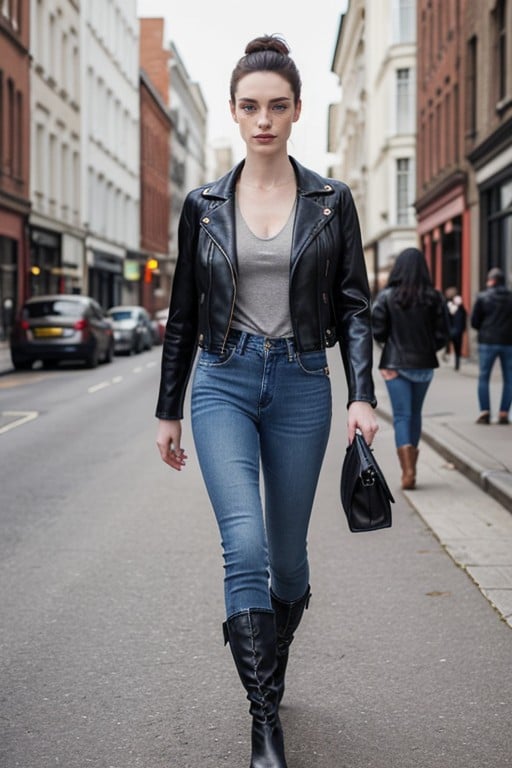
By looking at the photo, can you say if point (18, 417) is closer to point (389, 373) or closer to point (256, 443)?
point (389, 373)

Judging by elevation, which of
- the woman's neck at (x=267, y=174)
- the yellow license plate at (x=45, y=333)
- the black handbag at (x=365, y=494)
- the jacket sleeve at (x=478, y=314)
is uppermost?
the woman's neck at (x=267, y=174)

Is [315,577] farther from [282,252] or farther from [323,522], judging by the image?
[282,252]

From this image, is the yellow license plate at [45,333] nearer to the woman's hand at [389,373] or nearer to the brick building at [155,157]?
the woman's hand at [389,373]

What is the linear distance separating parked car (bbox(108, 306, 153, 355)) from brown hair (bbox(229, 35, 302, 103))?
3084cm

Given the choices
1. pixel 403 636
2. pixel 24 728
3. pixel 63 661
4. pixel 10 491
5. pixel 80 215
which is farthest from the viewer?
pixel 80 215

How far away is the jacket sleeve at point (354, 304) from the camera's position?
3.58 m

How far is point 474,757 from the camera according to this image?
358cm

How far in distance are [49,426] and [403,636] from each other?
9528mm

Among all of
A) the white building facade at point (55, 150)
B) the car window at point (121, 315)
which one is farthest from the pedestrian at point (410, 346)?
the white building facade at point (55, 150)

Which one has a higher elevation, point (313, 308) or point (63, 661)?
point (313, 308)

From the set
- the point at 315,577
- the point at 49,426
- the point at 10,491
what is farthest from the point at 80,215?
the point at 315,577

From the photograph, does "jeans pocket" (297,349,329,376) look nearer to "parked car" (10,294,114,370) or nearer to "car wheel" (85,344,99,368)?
"parked car" (10,294,114,370)

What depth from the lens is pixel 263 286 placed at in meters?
3.45

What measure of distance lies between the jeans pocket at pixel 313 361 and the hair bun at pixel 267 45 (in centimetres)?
87
